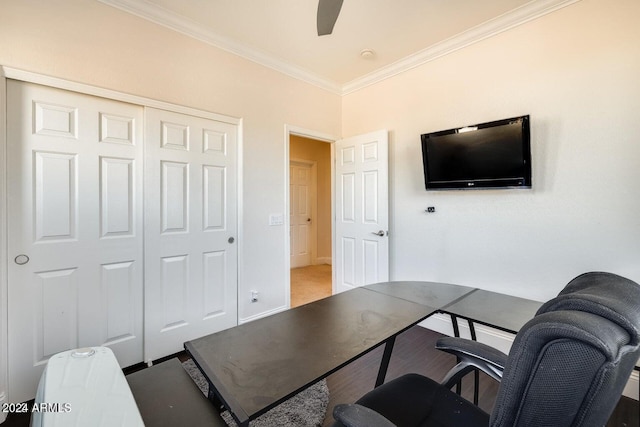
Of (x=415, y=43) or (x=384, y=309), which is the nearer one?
(x=384, y=309)

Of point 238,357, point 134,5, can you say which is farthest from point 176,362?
point 134,5

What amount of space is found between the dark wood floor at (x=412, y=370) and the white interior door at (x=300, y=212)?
3398mm

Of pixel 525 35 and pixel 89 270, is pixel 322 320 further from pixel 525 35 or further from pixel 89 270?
pixel 525 35

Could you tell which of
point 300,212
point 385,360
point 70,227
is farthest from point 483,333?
point 300,212

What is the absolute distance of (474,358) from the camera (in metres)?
1.11

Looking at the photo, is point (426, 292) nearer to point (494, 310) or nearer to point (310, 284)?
point (494, 310)

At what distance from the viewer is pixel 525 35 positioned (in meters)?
2.23

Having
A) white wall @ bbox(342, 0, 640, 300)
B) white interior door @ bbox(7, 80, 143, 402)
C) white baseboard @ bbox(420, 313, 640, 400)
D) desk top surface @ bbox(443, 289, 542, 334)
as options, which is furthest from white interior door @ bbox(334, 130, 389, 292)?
white interior door @ bbox(7, 80, 143, 402)

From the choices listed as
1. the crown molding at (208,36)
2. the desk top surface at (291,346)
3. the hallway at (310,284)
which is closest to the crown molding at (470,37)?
the crown molding at (208,36)

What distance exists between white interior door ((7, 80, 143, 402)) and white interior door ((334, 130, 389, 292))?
7.05ft

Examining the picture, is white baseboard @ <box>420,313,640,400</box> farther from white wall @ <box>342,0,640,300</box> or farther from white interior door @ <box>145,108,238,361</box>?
white interior door @ <box>145,108,238,361</box>

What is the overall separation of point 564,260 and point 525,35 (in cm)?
178

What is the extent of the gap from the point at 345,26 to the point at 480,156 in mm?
1605

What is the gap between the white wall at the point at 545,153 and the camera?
1851mm
